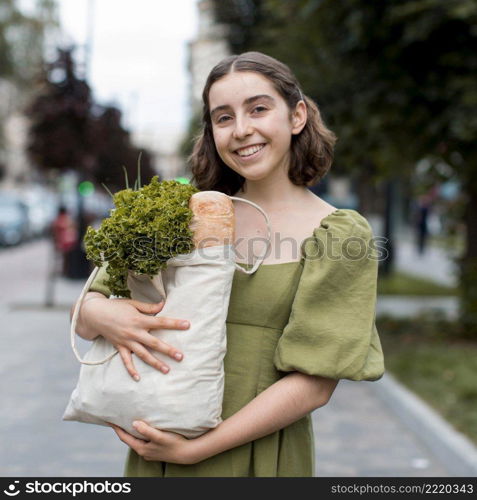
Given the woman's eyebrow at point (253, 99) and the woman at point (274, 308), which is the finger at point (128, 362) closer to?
the woman at point (274, 308)

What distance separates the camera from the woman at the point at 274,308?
1771 millimetres

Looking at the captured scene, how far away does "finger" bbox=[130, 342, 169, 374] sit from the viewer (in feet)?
5.54

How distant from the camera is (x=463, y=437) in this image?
5168 mm

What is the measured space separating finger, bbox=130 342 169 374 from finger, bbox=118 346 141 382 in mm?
18

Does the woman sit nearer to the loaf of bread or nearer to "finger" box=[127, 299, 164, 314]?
"finger" box=[127, 299, 164, 314]

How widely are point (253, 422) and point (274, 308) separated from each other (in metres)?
0.27

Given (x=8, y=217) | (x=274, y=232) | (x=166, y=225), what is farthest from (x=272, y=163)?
(x=8, y=217)

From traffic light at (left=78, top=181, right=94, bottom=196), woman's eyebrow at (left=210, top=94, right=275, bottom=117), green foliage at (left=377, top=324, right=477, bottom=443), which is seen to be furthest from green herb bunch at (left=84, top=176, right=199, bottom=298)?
traffic light at (left=78, top=181, right=94, bottom=196)

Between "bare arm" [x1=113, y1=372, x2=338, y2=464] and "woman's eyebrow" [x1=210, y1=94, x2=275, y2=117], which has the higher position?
"woman's eyebrow" [x1=210, y1=94, x2=275, y2=117]

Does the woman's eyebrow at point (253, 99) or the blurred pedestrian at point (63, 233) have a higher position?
the blurred pedestrian at point (63, 233)

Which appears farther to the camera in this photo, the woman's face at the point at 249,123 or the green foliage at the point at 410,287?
the green foliage at the point at 410,287

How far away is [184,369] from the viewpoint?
1688mm

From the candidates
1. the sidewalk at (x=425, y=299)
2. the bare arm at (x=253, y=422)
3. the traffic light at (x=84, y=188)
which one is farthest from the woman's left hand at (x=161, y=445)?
the traffic light at (x=84, y=188)

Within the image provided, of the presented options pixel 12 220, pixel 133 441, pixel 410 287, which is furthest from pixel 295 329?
pixel 12 220
